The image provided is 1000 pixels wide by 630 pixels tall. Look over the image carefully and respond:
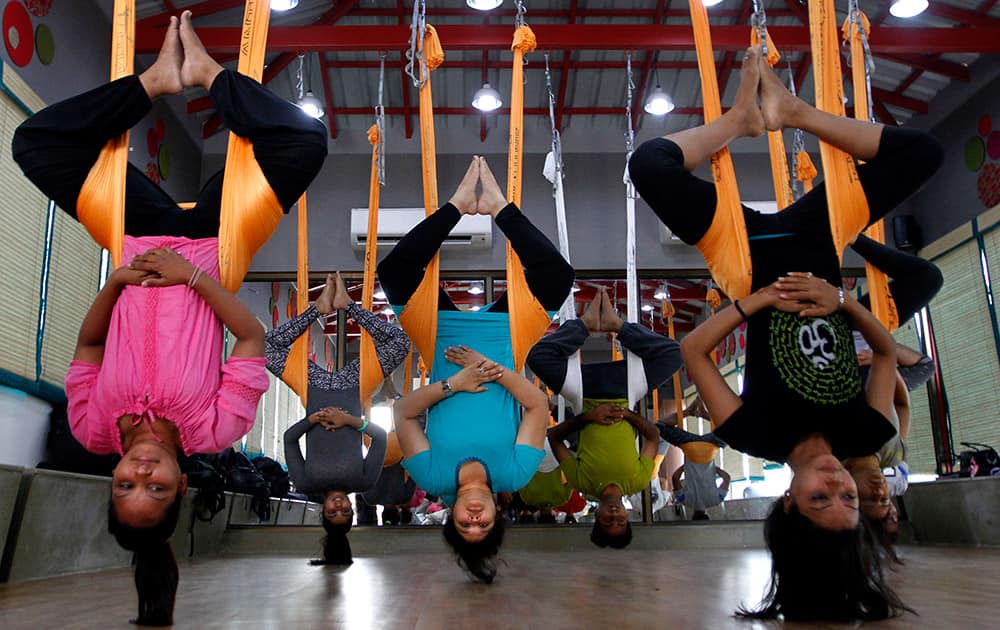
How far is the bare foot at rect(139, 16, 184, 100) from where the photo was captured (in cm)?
255

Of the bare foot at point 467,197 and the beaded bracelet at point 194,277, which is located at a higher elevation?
the bare foot at point 467,197

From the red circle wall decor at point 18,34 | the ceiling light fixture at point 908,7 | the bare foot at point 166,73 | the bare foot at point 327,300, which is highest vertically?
the ceiling light fixture at point 908,7

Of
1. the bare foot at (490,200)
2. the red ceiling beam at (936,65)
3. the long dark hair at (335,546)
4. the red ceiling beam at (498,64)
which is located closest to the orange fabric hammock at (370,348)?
the long dark hair at (335,546)

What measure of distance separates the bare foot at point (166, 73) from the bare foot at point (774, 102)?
6.54ft

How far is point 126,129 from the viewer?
2.48 meters

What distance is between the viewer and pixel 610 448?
4828 mm

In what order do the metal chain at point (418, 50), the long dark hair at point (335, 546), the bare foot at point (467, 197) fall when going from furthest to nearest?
the long dark hair at point (335, 546) → the metal chain at point (418, 50) → the bare foot at point (467, 197)

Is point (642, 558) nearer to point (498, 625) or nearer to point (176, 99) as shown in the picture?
point (498, 625)

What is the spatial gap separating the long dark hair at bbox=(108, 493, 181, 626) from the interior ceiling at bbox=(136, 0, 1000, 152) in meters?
5.43

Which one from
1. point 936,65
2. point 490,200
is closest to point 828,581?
point 490,200

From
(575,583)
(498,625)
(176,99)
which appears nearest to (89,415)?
(498,625)

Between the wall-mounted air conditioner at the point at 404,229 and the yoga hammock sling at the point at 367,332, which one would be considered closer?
the yoga hammock sling at the point at 367,332

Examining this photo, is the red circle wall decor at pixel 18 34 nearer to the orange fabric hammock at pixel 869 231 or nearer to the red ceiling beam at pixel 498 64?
the red ceiling beam at pixel 498 64

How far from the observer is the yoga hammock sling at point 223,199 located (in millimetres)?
2365
